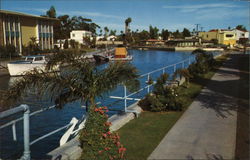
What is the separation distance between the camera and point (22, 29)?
134ft

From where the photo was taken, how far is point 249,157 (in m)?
4.88

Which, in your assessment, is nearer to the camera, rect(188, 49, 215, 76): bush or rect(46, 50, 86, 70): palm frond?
rect(46, 50, 86, 70): palm frond

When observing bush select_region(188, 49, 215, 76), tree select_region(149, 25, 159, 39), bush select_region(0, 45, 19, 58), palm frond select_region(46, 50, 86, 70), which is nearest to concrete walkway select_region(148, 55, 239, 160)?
palm frond select_region(46, 50, 86, 70)

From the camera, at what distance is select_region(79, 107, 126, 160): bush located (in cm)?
385

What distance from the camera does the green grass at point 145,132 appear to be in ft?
17.2

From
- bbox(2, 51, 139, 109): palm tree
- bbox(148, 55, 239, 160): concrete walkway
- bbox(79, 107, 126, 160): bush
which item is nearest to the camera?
bbox(79, 107, 126, 160): bush

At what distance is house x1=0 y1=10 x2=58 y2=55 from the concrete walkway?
109 feet

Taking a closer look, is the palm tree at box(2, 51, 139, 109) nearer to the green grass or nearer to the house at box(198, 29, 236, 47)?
the green grass

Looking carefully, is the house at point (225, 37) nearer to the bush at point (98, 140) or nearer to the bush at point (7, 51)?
the bush at point (7, 51)

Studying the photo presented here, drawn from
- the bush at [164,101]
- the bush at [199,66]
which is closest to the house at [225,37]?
the bush at [199,66]

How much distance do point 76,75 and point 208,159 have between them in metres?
2.76

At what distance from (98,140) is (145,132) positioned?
2589 mm

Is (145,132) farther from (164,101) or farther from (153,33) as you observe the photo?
(153,33)

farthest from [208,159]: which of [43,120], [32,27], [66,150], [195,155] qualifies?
[32,27]
